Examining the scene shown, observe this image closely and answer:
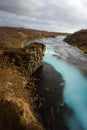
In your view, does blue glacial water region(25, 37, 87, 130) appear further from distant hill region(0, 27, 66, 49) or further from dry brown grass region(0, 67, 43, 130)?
distant hill region(0, 27, 66, 49)

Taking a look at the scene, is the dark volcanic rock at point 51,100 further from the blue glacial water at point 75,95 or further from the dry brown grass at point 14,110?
the dry brown grass at point 14,110

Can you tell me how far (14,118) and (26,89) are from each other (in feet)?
27.0

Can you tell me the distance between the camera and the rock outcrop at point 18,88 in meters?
16.3

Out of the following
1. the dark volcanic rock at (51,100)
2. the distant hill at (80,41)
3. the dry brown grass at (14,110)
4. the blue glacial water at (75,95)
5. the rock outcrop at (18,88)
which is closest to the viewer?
the dry brown grass at (14,110)

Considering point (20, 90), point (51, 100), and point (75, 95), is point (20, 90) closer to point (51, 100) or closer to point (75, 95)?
point (51, 100)

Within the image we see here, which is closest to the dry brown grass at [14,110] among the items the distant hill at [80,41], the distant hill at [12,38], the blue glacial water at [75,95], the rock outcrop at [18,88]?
the rock outcrop at [18,88]

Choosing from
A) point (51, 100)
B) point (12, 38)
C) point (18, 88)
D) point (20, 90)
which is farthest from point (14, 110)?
point (12, 38)

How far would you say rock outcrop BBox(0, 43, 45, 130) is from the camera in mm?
16266

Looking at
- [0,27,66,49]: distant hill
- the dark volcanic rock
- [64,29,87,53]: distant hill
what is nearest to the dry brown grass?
the dark volcanic rock

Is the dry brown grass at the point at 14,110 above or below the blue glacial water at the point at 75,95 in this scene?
above

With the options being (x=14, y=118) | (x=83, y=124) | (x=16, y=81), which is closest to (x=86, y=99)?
(x=83, y=124)

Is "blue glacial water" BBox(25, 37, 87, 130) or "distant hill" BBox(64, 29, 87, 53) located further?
"distant hill" BBox(64, 29, 87, 53)

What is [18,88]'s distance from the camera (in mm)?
23031

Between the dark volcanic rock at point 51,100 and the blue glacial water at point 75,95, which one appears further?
the blue glacial water at point 75,95
